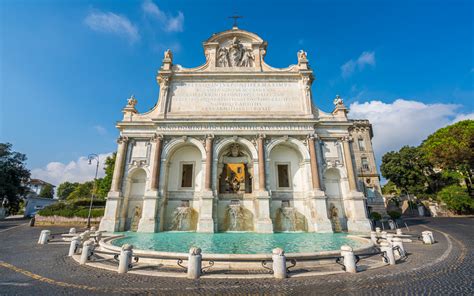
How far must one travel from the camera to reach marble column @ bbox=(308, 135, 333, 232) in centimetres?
1628

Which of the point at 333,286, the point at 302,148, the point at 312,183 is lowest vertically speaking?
the point at 333,286

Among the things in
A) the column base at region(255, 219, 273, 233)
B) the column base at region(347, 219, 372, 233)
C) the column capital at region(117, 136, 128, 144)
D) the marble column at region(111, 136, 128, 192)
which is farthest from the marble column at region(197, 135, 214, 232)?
the column base at region(347, 219, 372, 233)

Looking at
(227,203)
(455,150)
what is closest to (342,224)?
(227,203)

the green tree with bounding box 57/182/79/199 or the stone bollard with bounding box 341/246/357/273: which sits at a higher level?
the green tree with bounding box 57/182/79/199

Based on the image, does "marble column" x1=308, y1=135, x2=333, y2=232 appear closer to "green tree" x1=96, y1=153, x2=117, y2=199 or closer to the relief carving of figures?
the relief carving of figures

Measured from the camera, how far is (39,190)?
63344 mm

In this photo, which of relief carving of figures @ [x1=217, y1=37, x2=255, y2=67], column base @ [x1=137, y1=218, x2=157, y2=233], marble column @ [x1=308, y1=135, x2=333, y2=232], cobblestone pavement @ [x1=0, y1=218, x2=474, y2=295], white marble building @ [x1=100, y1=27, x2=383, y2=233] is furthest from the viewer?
relief carving of figures @ [x1=217, y1=37, x2=255, y2=67]

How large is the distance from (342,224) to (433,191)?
3269 centimetres

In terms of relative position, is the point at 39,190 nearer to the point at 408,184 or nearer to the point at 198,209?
the point at 198,209

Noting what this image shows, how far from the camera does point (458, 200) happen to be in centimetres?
2812

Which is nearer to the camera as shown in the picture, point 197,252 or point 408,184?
point 197,252

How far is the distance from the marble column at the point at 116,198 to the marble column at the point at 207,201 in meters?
7.05

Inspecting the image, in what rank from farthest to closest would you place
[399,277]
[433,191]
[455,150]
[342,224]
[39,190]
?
[39,190]
[433,191]
[455,150]
[342,224]
[399,277]

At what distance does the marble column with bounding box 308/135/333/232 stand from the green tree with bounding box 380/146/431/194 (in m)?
30.4
